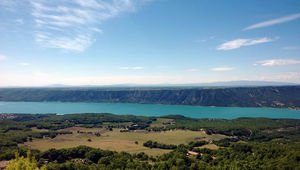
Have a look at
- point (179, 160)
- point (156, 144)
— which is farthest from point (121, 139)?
point (179, 160)

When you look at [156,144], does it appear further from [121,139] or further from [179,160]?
[179,160]

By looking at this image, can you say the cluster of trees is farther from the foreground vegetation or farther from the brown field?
the brown field

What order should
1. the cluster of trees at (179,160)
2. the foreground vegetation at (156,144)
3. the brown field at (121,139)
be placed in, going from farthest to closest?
1. the brown field at (121,139)
2. the foreground vegetation at (156,144)
3. the cluster of trees at (179,160)

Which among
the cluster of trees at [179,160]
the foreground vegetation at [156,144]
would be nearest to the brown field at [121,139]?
the foreground vegetation at [156,144]

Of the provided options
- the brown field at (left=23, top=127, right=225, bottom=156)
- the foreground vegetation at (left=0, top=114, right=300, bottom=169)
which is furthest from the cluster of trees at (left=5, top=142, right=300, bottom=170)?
the brown field at (left=23, top=127, right=225, bottom=156)

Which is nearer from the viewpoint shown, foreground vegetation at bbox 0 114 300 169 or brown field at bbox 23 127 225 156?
foreground vegetation at bbox 0 114 300 169

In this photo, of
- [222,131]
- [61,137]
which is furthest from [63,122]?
[222,131]

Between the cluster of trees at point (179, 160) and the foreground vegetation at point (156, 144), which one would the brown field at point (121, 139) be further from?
the cluster of trees at point (179, 160)
